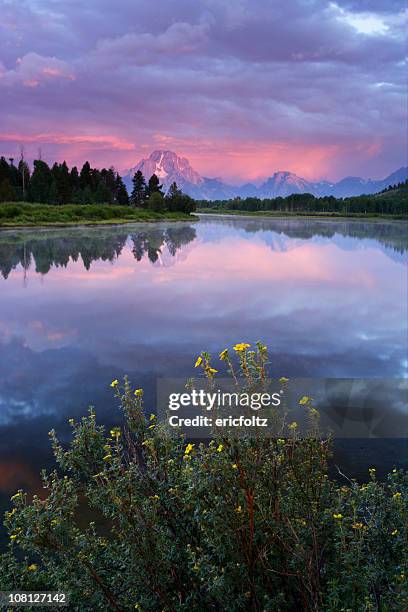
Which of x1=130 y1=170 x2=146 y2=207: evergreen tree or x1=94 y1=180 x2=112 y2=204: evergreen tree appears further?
x1=130 y1=170 x2=146 y2=207: evergreen tree

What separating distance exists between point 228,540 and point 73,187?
102m

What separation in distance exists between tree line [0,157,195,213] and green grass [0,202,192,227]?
12.9 meters

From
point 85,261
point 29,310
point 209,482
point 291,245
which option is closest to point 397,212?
point 291,245

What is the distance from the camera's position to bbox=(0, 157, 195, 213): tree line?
89.8 meters

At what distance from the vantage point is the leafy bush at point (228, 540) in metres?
3.20

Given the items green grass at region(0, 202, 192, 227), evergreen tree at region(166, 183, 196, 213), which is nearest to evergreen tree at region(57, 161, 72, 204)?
green grass at region(0, 202, 192, 227)

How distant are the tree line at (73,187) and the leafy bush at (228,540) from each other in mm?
81379

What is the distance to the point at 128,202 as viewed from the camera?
396ft

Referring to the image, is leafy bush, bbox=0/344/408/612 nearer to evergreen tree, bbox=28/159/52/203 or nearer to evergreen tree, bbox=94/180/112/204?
evergreen tree, bbox=28/159/52/203

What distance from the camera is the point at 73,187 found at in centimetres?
Answer: 9994

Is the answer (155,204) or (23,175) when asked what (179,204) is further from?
(23,175)

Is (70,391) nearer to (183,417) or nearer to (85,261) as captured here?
(183,417)

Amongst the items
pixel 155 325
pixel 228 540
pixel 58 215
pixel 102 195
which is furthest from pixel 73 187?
pixel 228 540

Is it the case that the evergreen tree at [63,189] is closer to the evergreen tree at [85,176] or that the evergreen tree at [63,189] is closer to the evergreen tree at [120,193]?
the evergreen tree at [85,176]
